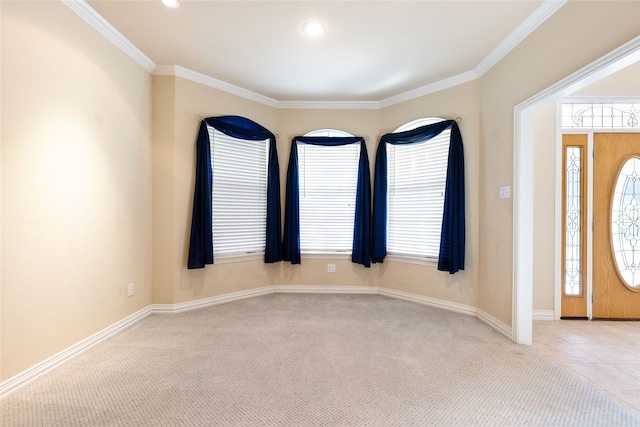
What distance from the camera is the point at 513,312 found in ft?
8.52

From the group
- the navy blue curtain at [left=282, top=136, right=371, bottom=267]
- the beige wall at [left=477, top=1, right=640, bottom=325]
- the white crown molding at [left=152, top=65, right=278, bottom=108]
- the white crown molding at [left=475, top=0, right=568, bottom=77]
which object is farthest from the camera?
the navy blue curtain at [left=282, top=136, right=371, bottom=267]

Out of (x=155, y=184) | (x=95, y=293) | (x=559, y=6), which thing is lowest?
(x=95, y=293)

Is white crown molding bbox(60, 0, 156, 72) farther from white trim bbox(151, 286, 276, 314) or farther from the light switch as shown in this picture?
the light switch

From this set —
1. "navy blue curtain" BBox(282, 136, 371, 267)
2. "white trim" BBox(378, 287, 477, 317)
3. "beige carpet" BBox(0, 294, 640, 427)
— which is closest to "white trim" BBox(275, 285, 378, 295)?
"white trim" BBox(378, 287, 477, 317)

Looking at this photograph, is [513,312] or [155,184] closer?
[513,312]

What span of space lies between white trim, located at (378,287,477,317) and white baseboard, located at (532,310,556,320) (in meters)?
0.66

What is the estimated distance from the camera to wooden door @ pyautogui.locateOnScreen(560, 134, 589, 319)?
10.4 ft

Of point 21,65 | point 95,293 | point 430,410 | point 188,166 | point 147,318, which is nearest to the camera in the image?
point 430,410

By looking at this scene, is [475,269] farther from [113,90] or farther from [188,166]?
[113,90]

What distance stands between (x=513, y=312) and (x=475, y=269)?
26.4 inches

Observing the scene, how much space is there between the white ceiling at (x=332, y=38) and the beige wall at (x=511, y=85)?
0.57 ft

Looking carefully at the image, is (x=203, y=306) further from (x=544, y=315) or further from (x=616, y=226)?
(x=616, y=226)

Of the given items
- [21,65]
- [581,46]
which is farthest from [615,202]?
[21,65]

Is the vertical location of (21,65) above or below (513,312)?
above
